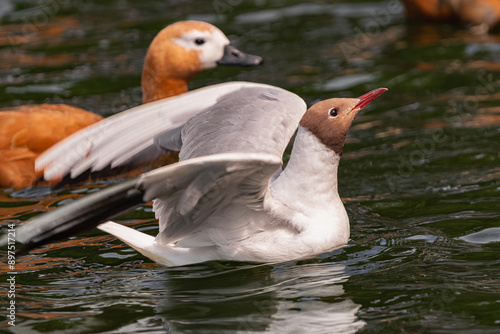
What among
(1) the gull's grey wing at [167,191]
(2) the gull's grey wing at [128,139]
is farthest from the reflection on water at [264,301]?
(2) the gull's grey wing at [128,139]

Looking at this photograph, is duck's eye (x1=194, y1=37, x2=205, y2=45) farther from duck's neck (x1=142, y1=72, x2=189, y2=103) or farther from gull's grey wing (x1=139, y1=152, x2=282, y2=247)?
gull's grey wing (x1=139, y1=152, x2=282, y2=247)

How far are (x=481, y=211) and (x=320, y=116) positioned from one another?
Answer: 59.5 inches

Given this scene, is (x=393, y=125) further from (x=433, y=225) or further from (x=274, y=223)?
(x=274, y=223)

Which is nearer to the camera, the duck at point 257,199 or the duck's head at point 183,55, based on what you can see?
the duck at point 257,199

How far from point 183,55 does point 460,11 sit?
417 centimetres

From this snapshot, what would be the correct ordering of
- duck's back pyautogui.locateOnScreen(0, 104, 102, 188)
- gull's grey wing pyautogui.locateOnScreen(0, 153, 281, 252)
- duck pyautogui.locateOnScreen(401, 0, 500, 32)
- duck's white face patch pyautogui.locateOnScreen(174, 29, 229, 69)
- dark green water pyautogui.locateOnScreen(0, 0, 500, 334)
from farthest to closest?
duck pyautogui.locateOnScreen(401, 0, 500, 32) < duck's white face patch pyautogui.locateOnScreen(174, 29, 229, 69) < duck's back pyautogui.locateOnScreen(0, 104, 102, 188) < dark green water pyautogui.locateOnScreen(0, 0, 500, 334) < gull's grey wing pyautogui.locateOnScreen(0, 153, 281, 252)

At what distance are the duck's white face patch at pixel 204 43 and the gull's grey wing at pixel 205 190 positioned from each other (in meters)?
2.87

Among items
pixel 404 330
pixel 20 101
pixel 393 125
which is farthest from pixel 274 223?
pixel 20 101

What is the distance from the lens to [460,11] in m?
10.3

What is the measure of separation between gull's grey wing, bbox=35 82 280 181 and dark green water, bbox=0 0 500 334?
0.59 meters

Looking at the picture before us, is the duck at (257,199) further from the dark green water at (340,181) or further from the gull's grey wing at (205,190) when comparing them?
the dark green water at (340,181)

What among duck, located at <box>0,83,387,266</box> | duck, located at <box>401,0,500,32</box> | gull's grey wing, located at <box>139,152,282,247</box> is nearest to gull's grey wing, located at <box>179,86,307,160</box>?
duck, located at <box>0,83,387,266</box>

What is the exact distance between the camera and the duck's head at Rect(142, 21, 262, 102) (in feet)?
24.7

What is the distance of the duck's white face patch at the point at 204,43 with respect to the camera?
7.52 metres
